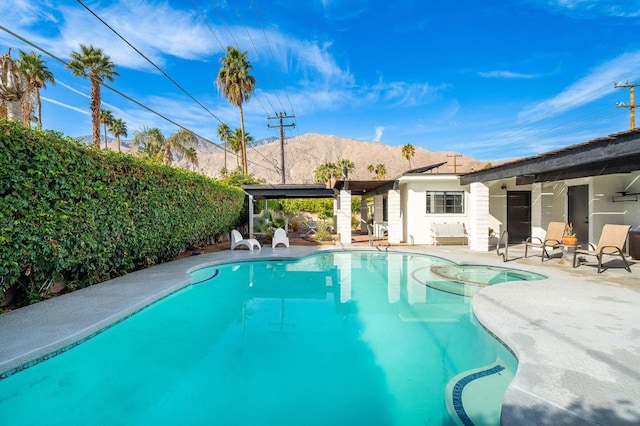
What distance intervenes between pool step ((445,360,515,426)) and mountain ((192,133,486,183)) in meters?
118

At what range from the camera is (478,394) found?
10.9 feet

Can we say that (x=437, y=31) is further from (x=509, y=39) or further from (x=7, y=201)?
(x=7, y=201)

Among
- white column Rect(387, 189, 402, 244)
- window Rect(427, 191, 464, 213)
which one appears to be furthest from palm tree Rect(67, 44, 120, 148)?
window Rect(427, 191, 464, 213)

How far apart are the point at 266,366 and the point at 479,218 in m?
11.6

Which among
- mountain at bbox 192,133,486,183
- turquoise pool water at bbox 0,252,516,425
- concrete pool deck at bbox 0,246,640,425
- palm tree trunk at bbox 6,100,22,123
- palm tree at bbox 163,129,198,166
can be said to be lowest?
turquoise pool water at bbox 0,252,516,425

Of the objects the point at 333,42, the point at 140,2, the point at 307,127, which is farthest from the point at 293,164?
the point at 140,2

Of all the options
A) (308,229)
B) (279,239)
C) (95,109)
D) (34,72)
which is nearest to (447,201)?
(279,239)

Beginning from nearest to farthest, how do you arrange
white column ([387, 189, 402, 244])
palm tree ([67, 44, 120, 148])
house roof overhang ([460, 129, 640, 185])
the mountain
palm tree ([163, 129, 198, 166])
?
house roof overhang ([460, 129, 640, 185]), white column ([387, 189, 402, 244]), palm tree ([67, 44, 120, 148]), palm tree ([163, 129, 198, 166]), the mountain

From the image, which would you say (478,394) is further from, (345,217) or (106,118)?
(106,118)

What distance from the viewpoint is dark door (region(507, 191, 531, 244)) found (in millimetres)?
15195

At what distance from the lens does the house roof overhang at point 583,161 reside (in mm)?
6258

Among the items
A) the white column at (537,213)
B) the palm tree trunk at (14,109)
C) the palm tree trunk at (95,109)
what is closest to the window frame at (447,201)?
the white column at (537,213)

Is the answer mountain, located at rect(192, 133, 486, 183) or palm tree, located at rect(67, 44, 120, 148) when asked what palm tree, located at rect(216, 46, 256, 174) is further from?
mountain, located at rect(192, 133, 486, 183)

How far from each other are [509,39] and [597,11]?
345 centimetres
